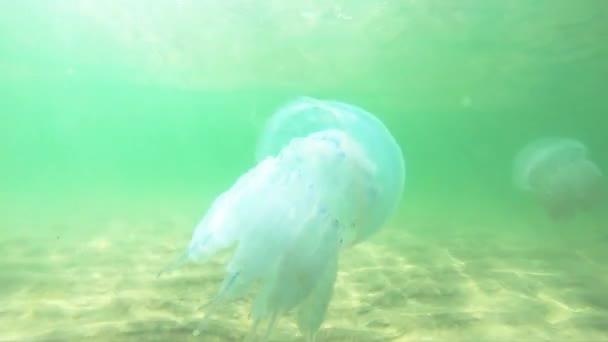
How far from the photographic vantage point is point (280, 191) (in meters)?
2.27

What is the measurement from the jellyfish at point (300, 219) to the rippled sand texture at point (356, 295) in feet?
3.42

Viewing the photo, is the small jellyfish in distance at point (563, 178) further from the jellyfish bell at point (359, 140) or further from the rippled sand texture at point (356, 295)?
the jellyfish bell at point (359, 140)

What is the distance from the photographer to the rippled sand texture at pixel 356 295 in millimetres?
3289

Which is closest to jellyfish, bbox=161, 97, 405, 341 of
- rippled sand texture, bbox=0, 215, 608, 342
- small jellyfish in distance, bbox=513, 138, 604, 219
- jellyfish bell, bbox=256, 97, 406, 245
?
jellyfish bell, bbox=256, 97, 406, 245

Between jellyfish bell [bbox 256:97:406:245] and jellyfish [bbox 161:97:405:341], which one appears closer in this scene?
jellyfish [bbox 161:97:405:341]

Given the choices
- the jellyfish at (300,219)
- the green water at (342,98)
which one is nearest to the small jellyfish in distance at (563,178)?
the green water at (342,98)

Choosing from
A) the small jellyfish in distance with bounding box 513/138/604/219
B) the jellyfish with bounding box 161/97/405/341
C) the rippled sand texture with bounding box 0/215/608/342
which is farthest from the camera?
the small jellyfish in distance with bounding box 513/138/604/219

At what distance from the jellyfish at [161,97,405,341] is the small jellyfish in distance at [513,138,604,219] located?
20.9ft

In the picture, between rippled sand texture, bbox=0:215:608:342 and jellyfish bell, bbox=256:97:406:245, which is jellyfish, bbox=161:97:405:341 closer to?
jellyfish bell, bbox=256:97:406:245

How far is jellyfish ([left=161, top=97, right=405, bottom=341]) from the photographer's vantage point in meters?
2.08

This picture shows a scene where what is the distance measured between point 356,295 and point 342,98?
88.3 ft

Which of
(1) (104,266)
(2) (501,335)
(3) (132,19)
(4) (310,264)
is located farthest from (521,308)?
(3) (132,19)

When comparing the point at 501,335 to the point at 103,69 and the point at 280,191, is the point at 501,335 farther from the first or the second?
the point at 103,69

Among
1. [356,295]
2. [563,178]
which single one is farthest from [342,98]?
[356,295]
